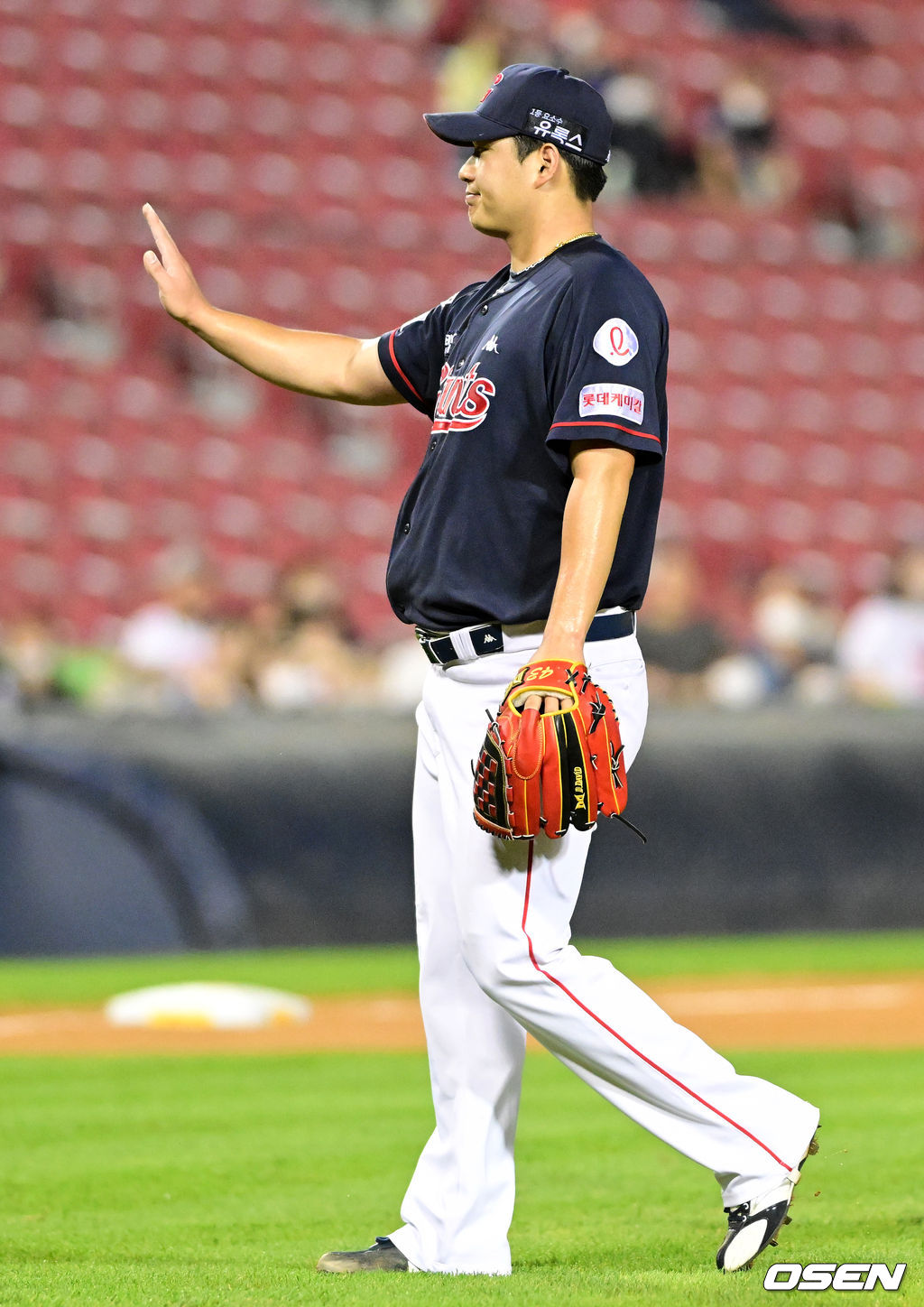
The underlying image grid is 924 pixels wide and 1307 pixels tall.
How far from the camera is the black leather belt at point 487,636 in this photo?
10.2 ft

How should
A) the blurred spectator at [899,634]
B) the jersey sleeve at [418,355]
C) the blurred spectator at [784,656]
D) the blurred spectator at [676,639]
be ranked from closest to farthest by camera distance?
the jersey sleeve at [418,355] → the blurred spectator at [676,639] → the blurred spectator at [784,656] → the blurred spectator at [899,634]

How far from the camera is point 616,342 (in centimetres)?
299

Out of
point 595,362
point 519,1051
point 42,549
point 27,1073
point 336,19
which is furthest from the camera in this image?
point 336,19

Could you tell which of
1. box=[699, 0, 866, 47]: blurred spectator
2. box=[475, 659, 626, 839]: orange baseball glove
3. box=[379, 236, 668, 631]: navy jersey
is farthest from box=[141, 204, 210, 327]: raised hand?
box=[699, 0, 866, 47]: blurred spectator

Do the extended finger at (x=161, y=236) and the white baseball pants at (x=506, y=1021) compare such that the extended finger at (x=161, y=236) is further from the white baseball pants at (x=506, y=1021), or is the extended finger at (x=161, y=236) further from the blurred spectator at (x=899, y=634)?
the blurred spectator at (x=899, y=634)

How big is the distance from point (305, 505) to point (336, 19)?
15.4ft

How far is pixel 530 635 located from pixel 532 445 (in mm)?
315

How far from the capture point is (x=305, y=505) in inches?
557

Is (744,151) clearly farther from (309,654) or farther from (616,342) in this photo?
(616,342)

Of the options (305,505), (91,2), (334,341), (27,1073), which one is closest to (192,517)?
(305,505)

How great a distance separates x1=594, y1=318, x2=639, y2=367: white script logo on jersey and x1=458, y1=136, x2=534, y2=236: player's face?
0.32 meters

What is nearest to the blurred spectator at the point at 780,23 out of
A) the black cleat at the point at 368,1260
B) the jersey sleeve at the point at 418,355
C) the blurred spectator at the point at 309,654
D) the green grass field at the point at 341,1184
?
the blurred spectator at the point at 309,654

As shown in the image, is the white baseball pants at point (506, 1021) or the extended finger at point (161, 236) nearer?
the white baseball pants at point (506, 1021)

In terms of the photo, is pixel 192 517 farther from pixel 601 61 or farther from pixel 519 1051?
pixel 519 1051
